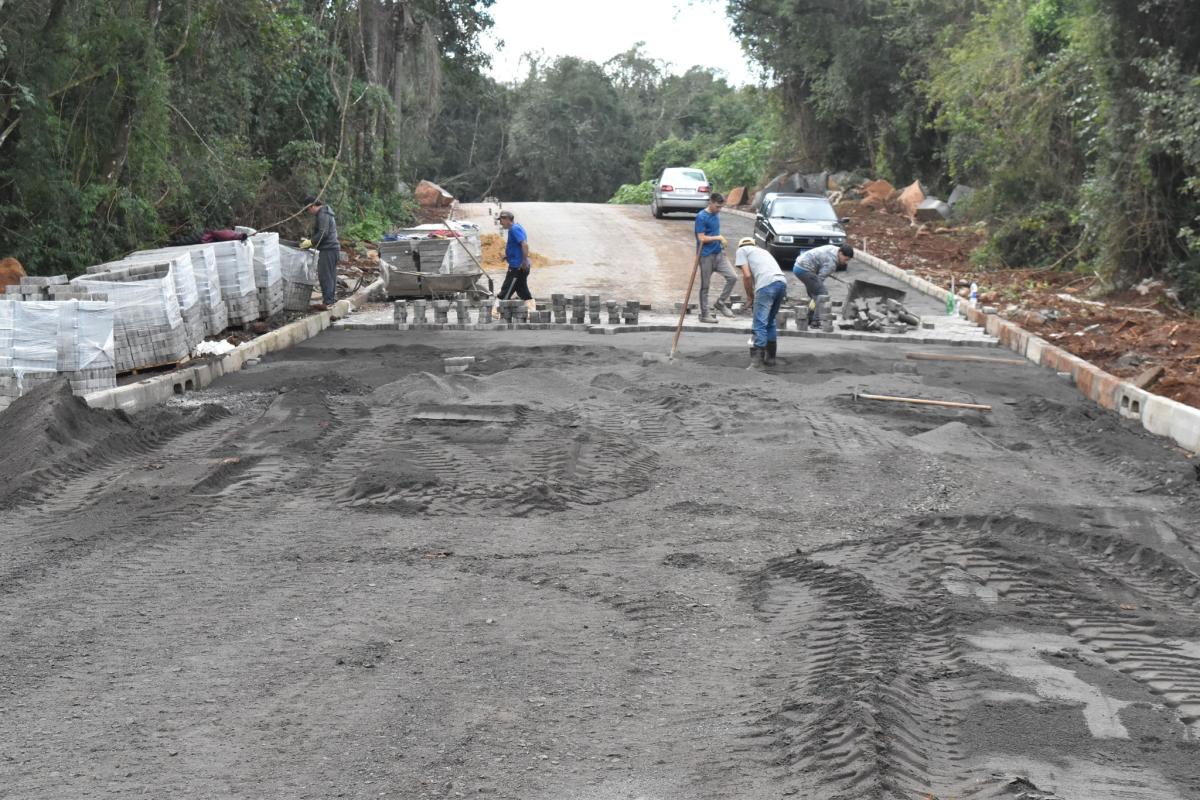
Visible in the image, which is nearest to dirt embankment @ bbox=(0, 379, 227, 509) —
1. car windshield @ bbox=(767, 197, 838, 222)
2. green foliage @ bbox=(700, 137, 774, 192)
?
car windshield @ bbox=(767, 197, 838, 222)

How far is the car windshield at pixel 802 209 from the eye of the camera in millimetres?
25547

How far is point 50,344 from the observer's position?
11055 mm

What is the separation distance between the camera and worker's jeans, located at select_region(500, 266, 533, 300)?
19.0 metres

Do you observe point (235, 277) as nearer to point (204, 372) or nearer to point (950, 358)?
point (204, 372)

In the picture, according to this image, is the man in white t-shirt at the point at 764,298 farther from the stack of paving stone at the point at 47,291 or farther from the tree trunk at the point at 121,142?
the tree trunk at the point at 121,142

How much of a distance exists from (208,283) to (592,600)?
9.84 metres

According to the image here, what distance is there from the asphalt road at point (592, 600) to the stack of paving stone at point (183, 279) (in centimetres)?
225

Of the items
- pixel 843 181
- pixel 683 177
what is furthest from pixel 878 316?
pixel 843 181

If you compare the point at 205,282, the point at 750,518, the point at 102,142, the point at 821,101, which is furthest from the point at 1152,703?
the point at 821,101

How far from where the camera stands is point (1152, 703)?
17.5 feet

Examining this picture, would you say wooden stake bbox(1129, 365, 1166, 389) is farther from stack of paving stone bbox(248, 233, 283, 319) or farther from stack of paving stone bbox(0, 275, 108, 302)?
stack of paving stone bbox(248, 233, 283, 319)

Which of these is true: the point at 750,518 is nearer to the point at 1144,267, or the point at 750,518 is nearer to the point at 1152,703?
the point at 1152,703

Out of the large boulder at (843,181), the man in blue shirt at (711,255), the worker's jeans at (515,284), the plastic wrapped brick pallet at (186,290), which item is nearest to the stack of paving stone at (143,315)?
the plastic wrapped brick pallet at (186,290)

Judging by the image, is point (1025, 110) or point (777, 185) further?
point (777, 185)
